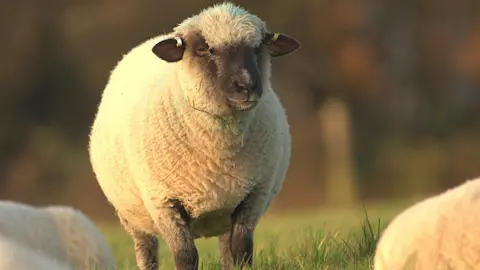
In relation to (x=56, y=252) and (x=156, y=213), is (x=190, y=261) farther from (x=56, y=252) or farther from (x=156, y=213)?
(x=56, y=252)

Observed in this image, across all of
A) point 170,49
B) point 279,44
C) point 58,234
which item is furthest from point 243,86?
point 58,234

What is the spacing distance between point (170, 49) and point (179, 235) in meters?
1.14

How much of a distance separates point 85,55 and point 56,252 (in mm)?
24203

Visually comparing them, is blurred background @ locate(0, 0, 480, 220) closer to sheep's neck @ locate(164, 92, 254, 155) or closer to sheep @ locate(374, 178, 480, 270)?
sheep's neck @ locate(164, 92, 254, 155)

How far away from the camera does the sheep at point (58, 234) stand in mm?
7141

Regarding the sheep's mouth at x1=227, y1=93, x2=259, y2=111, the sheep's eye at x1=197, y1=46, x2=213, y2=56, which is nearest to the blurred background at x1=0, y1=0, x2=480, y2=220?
the sheep's eye at x1=197, y1=46, x2=213, y2=56

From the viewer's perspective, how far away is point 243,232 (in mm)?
6266

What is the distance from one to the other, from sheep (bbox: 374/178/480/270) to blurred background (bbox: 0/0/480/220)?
21.8 m

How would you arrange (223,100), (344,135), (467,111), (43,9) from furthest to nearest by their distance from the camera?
1. (43,9)
2. (467,111)
3. (344,135)
4. (223,100)

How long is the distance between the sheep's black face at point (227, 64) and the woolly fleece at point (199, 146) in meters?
0.06

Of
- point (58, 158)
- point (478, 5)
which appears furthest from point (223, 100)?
point (478, 5)

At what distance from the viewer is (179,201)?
6.25 metres

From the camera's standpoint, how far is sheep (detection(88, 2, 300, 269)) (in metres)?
6.11

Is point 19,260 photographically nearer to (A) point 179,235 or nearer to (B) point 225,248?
(A) point 179,235
